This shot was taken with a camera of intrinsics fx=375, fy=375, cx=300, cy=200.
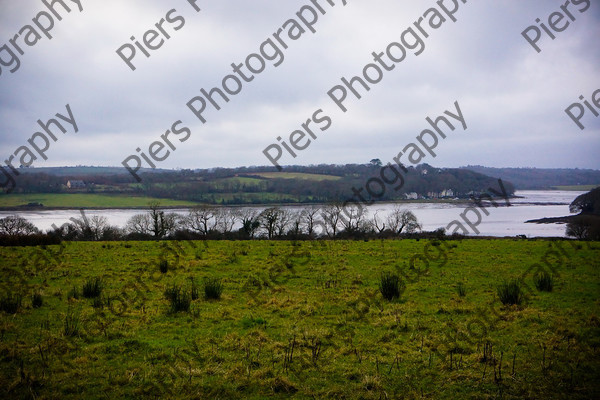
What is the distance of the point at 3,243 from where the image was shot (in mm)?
19094

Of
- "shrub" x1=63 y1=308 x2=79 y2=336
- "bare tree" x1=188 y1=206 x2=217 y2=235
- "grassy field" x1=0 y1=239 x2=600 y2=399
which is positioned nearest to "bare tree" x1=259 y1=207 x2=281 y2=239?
"bare tree" x1=188 y1=206 x2=217 y2=235

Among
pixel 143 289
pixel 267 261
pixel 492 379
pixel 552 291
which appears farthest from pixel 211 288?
pixel 552 291

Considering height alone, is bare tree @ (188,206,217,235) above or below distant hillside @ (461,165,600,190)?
below

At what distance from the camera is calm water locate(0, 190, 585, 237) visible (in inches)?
2154

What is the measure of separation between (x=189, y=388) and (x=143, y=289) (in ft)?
19.8

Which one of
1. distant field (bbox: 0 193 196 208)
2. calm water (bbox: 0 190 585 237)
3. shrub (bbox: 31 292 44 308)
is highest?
distant field (bbox: 0 193 196 208)

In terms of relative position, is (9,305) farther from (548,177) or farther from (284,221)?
(548,177)

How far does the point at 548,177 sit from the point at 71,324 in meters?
81.1

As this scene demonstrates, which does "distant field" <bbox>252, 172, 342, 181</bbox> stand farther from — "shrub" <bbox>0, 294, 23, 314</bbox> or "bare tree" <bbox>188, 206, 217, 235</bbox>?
"shrub" <bbox>0, 294, 23, 314</bbox>

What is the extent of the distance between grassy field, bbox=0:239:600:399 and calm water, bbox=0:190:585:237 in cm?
4525

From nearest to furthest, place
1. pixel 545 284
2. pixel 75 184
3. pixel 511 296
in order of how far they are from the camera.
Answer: pixel 511 296
pixel 545 284
pixel 75 184

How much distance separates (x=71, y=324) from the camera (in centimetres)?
713

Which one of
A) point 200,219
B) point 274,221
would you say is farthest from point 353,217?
point 200,219

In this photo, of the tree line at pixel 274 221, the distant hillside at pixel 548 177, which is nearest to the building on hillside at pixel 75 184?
the tree line at pixel 274 221
